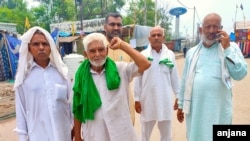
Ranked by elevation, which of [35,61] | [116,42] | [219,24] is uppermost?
[219,24]

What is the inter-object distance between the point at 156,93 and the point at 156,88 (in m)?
0.07

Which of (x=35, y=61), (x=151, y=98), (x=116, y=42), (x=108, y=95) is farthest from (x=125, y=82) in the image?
(x=151, y=98)

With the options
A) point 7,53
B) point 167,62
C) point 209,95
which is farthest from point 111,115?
point 7,53

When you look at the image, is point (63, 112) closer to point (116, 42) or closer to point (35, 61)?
point (35, 61)

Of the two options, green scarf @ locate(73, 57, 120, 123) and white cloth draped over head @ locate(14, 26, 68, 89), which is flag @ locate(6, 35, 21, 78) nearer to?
white cloth draped over head @ locate(14, 26, 68, 89)

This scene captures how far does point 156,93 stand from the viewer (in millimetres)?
3857

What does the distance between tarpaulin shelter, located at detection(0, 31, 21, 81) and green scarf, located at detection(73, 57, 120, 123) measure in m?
10.8

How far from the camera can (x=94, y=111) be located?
2.43 meters

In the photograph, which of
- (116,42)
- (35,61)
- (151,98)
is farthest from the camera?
(151,98)

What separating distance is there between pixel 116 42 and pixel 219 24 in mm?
1168

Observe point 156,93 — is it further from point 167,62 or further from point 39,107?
point 39,107

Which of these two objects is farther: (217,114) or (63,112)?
(217,114)

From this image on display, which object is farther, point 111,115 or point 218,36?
point 218,36

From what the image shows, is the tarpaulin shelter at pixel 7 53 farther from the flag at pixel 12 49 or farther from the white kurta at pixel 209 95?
the white kurta at pixel 209 95
